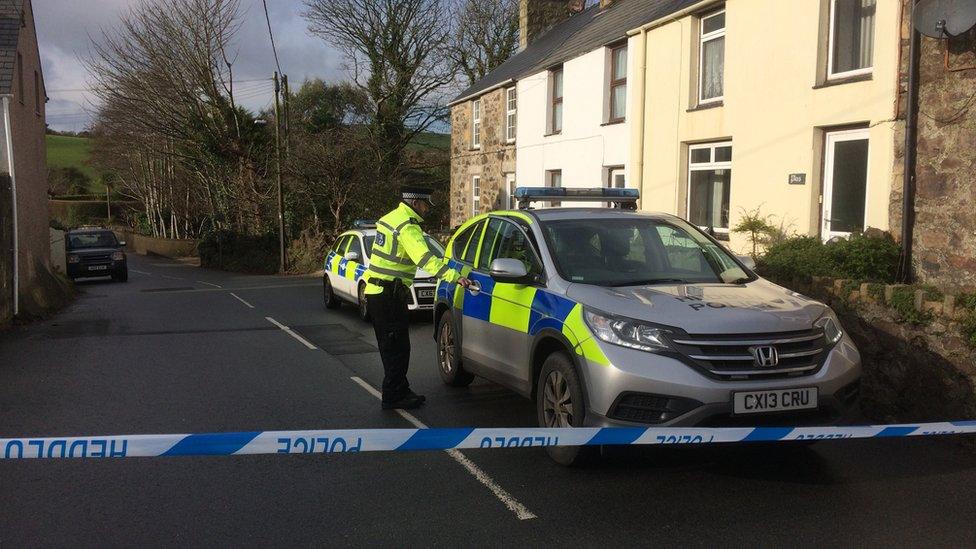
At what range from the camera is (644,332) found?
491 centimetres

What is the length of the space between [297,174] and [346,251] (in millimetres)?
15463

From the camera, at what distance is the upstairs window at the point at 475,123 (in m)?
27.2

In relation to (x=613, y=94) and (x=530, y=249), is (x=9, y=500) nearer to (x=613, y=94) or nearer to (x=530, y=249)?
(x=530, y=249)

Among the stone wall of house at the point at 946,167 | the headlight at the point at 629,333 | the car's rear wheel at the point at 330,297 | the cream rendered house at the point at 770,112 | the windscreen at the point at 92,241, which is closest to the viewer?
the headlight at the point at 629,333

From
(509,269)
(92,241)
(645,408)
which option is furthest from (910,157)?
(92,241)

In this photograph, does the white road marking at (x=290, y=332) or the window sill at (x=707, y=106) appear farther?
the window sill at (x=707, y=106)

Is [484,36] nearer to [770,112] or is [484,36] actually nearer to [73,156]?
[770,112]

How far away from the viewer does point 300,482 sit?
5207 millimetres

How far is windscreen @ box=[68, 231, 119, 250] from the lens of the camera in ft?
88.6

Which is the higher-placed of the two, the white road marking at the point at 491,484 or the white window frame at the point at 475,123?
the white window frame at the point at 475,123

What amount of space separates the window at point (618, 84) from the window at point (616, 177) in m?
1.06

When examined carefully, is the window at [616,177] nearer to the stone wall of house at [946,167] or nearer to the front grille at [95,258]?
the stone wall of house at [946,167]

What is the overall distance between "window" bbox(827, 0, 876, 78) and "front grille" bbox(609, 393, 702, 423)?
8165 mm

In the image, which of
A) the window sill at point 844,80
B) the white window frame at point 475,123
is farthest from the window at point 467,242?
the white window frame at point 475,123
